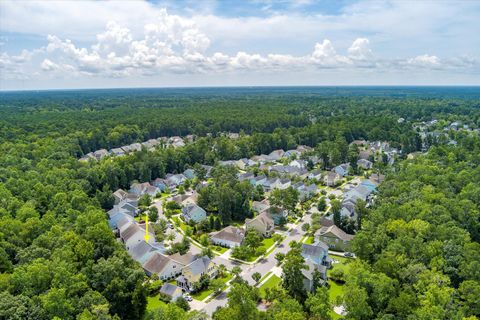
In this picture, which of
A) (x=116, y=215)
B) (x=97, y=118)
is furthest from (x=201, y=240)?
(x=97, y=118)

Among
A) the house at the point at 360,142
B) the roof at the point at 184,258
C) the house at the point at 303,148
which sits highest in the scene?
the house at the point at 360,142

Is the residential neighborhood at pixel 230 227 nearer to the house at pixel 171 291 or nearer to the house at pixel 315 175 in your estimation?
the house at pixel 171 291

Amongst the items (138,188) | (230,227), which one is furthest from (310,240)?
(138,188)

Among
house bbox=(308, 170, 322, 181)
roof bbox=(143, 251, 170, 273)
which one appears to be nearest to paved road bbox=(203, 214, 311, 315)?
roof bbox=(143, 251, 170, 273)

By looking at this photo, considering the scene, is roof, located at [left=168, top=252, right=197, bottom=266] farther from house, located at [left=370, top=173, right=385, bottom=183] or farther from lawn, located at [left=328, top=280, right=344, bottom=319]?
house, located at [left=370, top=173, right=385, bottom=183]

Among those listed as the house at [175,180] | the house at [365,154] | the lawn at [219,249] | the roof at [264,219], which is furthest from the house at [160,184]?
the house at [365,154]

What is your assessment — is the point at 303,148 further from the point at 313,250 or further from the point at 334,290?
the point at 334,290
